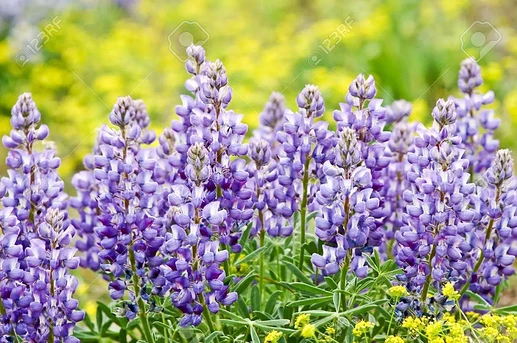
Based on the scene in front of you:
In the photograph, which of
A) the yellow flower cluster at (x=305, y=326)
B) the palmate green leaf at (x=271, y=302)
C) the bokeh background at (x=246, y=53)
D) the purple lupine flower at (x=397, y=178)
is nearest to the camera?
the yellow flower cluster at (x=305, y=326)

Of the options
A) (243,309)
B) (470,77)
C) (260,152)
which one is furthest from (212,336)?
(470,77)

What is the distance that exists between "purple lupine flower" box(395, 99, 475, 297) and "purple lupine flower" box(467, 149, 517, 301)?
0.20m

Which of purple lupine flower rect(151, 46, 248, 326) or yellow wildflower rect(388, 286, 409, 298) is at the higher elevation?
purple lupine flower rect(151, 46, 248, 326)

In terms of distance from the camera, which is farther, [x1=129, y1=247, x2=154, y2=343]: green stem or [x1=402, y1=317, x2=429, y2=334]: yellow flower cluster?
[x1=129, y1=247, x2=154, y2=343]: green stem

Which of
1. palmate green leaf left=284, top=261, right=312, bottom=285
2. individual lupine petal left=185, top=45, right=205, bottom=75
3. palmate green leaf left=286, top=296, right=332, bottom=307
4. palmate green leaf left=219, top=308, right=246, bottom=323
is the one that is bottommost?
palmate green leaf left=219, top=308, right=246, bottom=323

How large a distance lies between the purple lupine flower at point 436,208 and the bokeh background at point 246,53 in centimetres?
336

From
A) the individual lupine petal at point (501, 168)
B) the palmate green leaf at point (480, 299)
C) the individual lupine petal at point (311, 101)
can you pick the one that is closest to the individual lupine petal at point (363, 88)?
the individual lupine petal at point (311, 101)

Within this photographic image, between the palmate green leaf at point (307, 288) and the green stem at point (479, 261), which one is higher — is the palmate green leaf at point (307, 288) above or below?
below

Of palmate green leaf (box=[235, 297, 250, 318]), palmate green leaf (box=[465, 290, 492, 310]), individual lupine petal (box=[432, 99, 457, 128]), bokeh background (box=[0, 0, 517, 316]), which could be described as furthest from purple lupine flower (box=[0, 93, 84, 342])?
bokeh background (box=[0, 0, 517, 316])

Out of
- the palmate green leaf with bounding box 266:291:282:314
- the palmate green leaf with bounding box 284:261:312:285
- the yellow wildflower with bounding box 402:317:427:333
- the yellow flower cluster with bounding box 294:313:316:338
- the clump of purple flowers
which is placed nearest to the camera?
the yellow flower cluster with bounding box 294:313:316:338

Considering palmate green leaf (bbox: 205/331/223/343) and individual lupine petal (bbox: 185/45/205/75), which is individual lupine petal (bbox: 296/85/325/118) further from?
palmate green leaf (bbox: 205/331/223/343)

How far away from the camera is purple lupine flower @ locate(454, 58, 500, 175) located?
346 cm

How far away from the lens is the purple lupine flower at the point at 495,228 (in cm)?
293

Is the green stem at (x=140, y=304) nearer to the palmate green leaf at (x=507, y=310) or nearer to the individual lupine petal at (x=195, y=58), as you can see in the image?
the individual lupine petal at (x=195, y=58)
